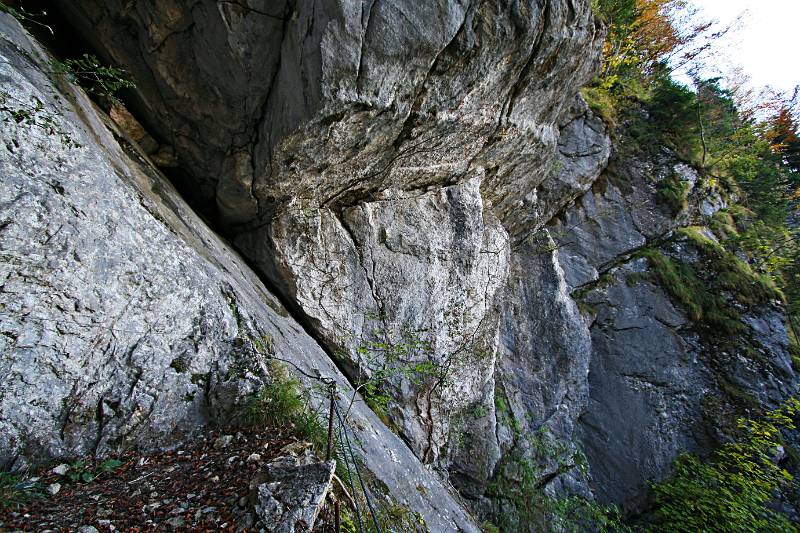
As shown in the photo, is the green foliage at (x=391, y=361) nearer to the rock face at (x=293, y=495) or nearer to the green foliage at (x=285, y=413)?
the green foliage at (x=285, y=413)

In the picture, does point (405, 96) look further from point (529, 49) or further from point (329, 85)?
point (529, 49)

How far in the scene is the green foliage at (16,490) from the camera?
8.98 ft

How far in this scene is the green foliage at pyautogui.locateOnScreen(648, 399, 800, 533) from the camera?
801 cm

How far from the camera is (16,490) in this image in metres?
2.84

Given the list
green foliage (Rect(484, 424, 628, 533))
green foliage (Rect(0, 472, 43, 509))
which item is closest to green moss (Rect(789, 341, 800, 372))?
green foliage (Rect(484, 424, 628, 533))

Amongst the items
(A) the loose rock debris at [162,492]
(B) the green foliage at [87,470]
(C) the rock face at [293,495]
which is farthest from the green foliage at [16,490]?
(C) the rock face at [293,495]

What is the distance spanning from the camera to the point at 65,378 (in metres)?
3.37

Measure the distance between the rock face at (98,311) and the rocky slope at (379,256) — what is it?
22 mm

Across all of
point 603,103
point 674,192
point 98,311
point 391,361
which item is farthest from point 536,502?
point 603,103

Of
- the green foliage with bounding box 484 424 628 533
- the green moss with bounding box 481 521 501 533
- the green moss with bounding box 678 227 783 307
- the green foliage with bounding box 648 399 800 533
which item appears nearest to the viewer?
the green moss with bounding box 481 521 501 533

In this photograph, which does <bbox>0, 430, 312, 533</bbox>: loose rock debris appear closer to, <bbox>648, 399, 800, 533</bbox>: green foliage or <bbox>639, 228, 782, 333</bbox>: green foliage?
<bbox>648, 399, 800, 533</bbox>: green foliage

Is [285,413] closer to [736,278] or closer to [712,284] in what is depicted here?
[712,284]

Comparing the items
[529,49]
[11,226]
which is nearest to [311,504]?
[11,226]

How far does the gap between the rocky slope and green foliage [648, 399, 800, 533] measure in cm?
51
